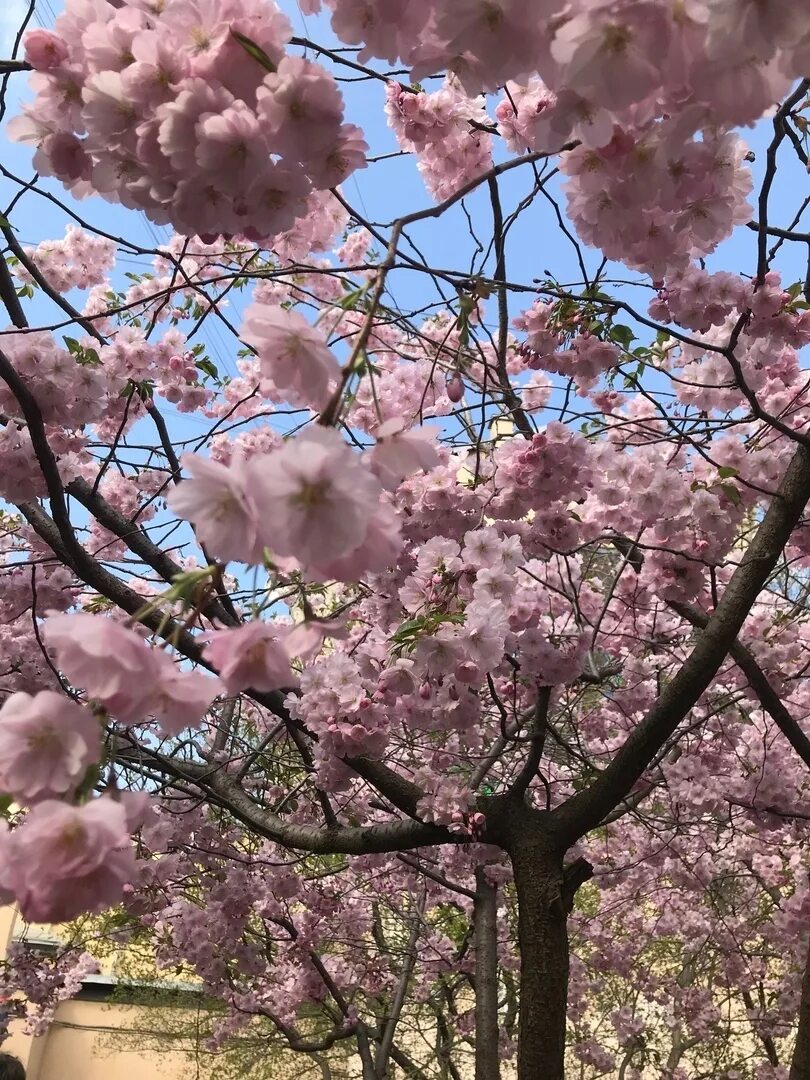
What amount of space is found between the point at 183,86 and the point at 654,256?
877mm

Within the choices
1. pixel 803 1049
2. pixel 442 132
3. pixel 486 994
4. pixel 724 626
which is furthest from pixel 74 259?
pixel 803 1049

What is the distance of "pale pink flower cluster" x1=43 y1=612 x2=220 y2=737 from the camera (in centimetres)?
80

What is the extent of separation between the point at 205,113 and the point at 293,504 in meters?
0.59

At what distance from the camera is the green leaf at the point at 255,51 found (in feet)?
3.41

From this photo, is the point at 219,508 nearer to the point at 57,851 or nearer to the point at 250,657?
the point at 250,657

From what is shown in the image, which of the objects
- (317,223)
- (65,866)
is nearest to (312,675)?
(317,223)

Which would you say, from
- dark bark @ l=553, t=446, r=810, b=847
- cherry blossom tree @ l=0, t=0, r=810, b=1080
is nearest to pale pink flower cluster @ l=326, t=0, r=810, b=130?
cherry blossom tree @ l=0, t=0, r=810, b=1080

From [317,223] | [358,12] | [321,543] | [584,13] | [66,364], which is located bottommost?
[321,543]

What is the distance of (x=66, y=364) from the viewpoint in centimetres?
222

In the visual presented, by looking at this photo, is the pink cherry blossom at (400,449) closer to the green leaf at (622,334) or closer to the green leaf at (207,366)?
the green leaf at (622,334)

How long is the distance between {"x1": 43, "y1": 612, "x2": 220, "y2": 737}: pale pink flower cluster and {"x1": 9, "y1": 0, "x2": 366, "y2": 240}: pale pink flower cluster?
0.62 meters

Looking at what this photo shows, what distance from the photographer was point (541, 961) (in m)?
2.91

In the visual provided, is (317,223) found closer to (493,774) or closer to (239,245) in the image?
(239,245)

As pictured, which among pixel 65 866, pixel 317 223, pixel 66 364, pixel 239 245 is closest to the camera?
pixel 65 866
